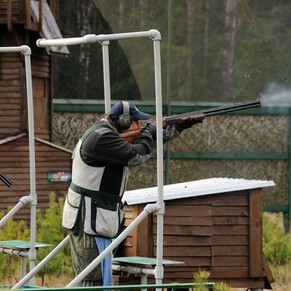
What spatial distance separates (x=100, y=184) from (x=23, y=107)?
1363 centimetres

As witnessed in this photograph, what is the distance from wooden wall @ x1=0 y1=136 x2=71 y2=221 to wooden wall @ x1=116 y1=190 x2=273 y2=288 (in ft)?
30.3

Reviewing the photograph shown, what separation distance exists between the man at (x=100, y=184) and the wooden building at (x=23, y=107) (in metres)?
11.7

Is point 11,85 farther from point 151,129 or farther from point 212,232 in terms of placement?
point 151,129

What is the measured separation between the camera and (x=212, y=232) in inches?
480

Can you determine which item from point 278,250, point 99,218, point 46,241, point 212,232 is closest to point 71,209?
point 99,218

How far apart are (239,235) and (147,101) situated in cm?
999

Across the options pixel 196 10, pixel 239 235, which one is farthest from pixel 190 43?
pixel 239 235

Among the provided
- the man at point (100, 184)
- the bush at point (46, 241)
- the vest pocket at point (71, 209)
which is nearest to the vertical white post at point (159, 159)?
the man at point (100, 184)

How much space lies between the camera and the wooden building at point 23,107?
21.9 m

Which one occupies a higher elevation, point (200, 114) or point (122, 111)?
point (200, 114)

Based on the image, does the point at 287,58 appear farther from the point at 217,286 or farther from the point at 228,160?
the point at 217,286

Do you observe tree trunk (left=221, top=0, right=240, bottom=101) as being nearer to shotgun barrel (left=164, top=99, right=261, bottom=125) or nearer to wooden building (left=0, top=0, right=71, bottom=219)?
wooden building (left=0, top=0, right=71, bottom=219)

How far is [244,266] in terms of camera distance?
12.2 m

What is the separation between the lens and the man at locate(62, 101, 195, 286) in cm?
946
